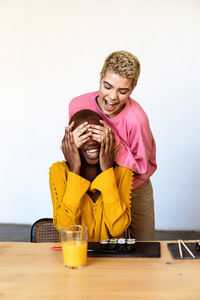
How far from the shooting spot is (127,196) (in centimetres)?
168

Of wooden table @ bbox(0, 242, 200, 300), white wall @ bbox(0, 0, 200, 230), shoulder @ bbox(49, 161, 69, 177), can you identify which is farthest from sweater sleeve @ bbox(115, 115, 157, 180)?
white wall @ bbox(0, 0, 200, 230)

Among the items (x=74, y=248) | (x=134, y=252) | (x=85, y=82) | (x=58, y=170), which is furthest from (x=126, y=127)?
(x=85, y=82)

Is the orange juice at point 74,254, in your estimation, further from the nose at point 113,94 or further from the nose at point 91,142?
the nose at point 113,94

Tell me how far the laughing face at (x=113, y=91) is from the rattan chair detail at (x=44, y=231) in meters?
0.58

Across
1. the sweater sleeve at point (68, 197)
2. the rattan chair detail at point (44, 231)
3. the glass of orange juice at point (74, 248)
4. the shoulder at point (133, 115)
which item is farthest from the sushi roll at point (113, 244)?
the shoulder at point (133, 115)

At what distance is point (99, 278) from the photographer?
106cm

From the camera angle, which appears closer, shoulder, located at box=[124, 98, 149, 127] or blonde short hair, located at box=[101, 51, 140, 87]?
blonde short hair, located at box=[101, 51, 140, 87]

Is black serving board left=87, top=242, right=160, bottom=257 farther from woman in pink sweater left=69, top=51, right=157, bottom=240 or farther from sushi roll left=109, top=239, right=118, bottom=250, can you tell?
woman in pink sweater left=69, top=51, right=157, bottom=240

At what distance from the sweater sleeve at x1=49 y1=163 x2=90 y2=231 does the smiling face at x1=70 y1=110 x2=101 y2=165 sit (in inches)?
4.5

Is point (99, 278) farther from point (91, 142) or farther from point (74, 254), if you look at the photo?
point (91, 142)

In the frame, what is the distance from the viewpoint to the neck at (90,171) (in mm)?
1729

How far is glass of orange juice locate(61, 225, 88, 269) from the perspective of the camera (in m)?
1.14

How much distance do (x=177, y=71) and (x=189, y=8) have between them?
636 millimetres

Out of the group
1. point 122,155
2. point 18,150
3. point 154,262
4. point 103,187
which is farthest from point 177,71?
point 154,262
